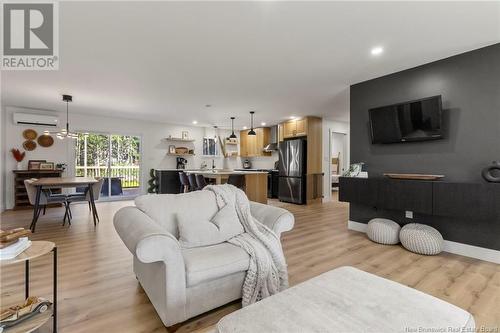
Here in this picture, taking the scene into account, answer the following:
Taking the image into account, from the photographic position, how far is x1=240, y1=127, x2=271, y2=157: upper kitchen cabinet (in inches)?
332

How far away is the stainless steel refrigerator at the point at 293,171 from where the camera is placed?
21.6 ft

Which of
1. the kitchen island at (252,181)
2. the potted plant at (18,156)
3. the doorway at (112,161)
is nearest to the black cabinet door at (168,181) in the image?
the doorway at (112,161)

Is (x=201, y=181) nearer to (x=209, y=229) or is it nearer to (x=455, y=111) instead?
(x=209, y=229)

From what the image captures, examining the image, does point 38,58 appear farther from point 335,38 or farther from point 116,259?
point 335,38

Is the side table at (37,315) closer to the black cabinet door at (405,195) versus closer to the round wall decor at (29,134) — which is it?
the black cabinet door at (405,195)

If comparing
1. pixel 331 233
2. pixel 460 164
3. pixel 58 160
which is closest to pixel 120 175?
pixel 58 160

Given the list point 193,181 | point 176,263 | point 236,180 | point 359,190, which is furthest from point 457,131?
point 193,181

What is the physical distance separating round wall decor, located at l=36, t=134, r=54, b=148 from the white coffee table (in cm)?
716

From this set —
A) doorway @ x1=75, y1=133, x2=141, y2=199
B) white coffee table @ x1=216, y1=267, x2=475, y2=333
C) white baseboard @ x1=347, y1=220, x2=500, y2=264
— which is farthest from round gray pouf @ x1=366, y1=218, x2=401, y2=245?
doorway @ x1=75, y1=133, x2=141, y2=199

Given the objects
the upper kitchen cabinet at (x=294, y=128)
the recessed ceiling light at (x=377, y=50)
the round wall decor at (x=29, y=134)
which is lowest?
the round wall decor at (x=29, y=134)

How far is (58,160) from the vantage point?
6.29 metres

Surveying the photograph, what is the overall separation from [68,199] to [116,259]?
7.35 feet

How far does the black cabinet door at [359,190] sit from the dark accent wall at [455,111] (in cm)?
39

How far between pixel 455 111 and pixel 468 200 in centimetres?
114
